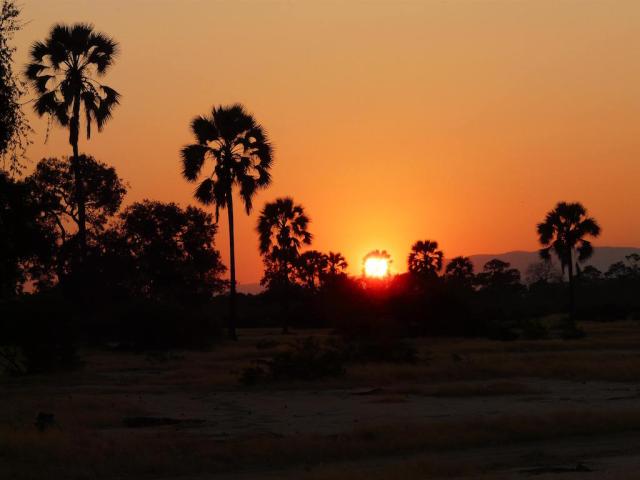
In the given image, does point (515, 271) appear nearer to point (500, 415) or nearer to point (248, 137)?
point (248, 137)

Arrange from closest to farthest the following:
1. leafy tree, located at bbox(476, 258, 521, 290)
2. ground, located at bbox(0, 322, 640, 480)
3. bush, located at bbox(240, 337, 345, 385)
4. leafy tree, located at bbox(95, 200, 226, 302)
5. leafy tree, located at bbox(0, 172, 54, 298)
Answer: ground, located at bbox(0, 322, 640, 480)
leafy tree, located at bbox(0, 172, 54, 298)
bush, located at bbox(240, 337, 345, 385)
leafy tree, located at bbox(95, 200, 226, 302)
leafy tree, located at bbox(476, 258, 521, 290)

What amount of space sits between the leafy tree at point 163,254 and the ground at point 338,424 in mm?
25118

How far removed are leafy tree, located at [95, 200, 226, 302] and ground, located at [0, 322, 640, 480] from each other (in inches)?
989

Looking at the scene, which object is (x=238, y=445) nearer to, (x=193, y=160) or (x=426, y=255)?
(x=193, y=160)

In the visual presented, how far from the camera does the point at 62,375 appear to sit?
1082 inches

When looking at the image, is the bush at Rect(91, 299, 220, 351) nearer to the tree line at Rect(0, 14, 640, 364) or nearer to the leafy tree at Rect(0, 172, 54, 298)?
the tree line at Rect(0, 14, 640, 364)

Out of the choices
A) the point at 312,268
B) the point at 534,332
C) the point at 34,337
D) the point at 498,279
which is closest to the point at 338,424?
the point at 34,337

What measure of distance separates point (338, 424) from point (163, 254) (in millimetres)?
39167

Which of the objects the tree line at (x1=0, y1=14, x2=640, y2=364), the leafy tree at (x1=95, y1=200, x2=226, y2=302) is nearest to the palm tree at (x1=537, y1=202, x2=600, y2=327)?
the tree line at (x1=0, y1=14, x2=640, y2=364)

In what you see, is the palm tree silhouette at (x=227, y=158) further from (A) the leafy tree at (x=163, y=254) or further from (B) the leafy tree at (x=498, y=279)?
(B) the leafy tree at (x=498, y=279)

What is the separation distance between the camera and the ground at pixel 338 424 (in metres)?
13.0

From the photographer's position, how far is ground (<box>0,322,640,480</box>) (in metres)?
13.0

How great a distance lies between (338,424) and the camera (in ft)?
54.6

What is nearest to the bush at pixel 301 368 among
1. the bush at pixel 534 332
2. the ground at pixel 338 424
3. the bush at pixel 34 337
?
the ground at pixel 338 424
